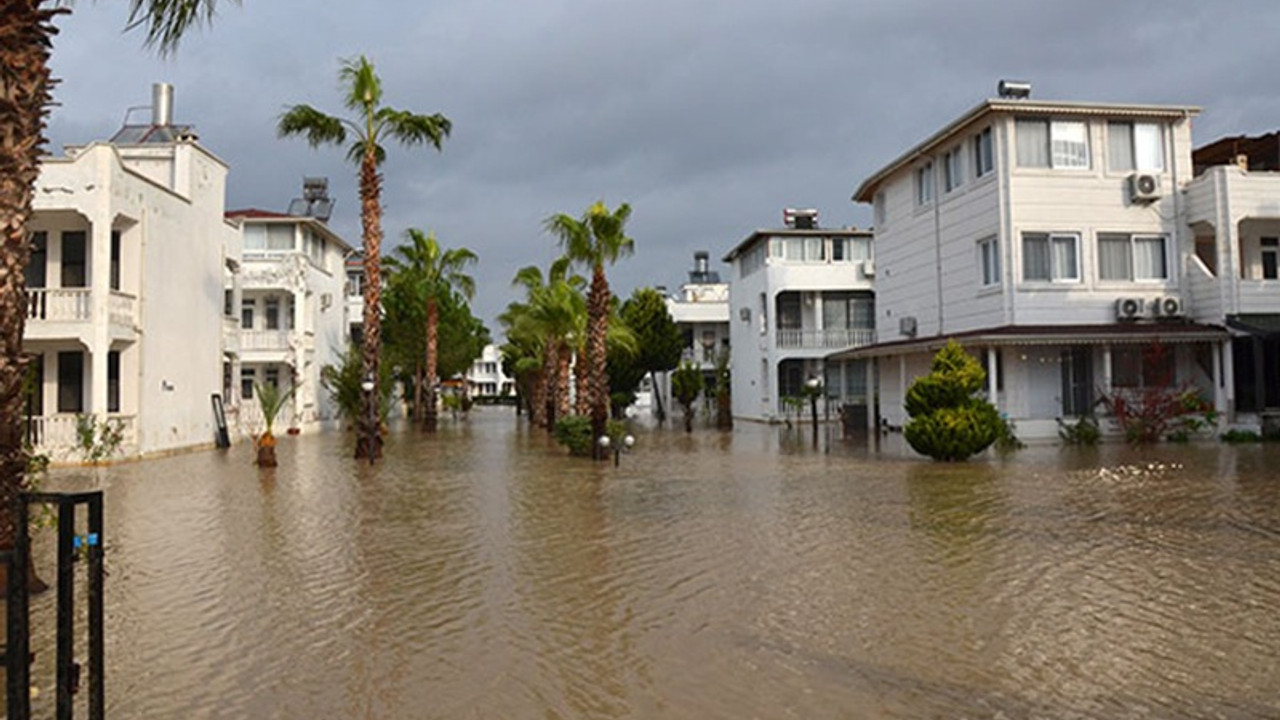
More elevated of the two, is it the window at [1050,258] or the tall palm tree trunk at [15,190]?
the window at [1050,258]

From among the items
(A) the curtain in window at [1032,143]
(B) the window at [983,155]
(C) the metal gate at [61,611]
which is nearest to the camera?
(C) the metal gate at [61,611]

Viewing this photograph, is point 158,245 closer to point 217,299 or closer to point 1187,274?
point 217,299

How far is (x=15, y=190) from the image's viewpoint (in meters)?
7.68

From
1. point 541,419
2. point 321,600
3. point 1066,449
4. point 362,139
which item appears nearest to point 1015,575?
point 321,600

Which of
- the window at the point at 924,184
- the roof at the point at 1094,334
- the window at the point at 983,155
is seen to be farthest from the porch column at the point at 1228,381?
the window at the point at 924,184

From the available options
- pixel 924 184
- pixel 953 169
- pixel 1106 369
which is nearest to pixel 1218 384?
pixel 1106 369

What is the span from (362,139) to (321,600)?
1873cm

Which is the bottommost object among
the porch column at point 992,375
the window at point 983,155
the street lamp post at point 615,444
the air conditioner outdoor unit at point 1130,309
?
the street lamp post at point 615,444

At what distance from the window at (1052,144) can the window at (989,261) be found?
228 cm

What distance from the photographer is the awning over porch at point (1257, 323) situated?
23906 mm

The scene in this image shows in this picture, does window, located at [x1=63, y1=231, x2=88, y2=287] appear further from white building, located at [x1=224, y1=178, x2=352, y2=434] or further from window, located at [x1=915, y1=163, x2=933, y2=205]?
window, located at [x1=915, y1=163, x2=933, y2=205]

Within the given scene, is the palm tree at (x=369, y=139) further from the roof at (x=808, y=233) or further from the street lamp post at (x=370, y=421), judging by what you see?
the roof at (x=808, y=233)

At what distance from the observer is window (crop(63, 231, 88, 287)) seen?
23.9 m

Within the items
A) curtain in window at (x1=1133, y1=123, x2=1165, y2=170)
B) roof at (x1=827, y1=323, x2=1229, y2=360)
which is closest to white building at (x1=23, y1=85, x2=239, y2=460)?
roof at (x1=827, y1=323, x2=1229, y2=360)
